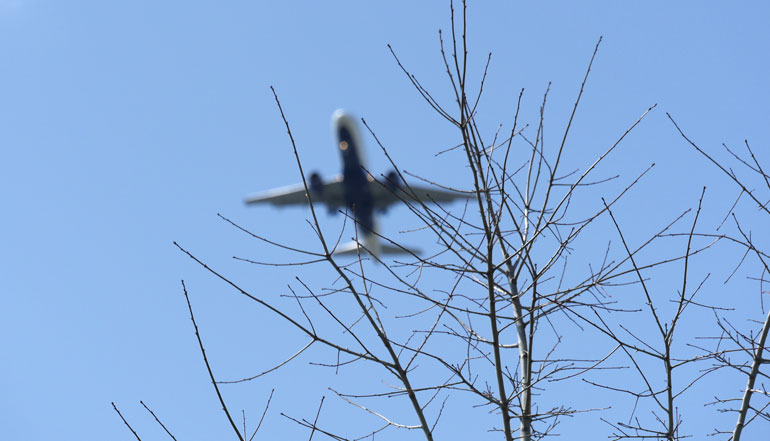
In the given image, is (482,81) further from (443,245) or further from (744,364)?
(744,364)

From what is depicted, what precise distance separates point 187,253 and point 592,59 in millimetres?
2028

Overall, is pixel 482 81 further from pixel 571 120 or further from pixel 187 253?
pixel 187 253

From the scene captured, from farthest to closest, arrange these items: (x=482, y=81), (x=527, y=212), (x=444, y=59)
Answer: (x=527, y=212), (x=482, y=81), (x=444, y=59)

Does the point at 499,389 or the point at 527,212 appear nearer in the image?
the point at 499,389

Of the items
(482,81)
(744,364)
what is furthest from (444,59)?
(744,364)

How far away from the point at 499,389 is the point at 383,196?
35281mm

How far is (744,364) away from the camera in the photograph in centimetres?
409

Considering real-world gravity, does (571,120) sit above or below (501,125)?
below

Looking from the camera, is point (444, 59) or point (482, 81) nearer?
point (444, 59)

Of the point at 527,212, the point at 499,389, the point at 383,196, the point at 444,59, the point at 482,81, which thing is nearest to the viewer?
the point at 499,389

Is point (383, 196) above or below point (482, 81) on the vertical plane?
above

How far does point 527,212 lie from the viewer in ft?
15.3

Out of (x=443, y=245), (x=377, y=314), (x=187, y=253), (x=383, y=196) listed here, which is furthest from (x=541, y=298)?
(x=383, y=196)

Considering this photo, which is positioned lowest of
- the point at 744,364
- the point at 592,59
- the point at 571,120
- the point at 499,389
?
the point at 499,389
